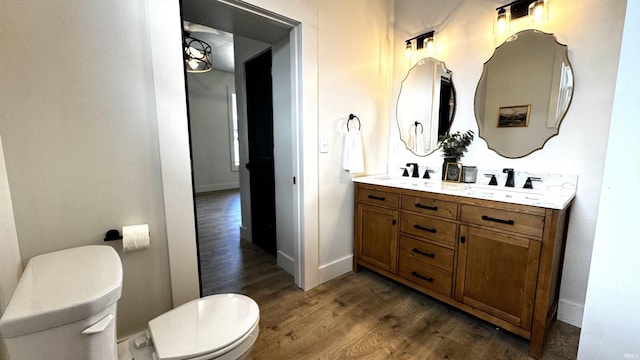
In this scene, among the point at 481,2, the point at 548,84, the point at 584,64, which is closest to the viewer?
the point at 584,64

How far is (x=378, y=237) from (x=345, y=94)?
1.27m

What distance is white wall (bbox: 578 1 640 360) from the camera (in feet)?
2.55

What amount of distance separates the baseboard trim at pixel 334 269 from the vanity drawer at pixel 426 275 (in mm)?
531

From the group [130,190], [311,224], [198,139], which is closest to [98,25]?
[130,190]

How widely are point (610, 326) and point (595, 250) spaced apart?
259 mm

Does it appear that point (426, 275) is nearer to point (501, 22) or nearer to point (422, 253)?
point (422, 253)

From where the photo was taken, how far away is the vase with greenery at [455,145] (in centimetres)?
207

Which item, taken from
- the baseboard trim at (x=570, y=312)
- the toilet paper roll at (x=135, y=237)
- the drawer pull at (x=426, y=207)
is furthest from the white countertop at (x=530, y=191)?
the toilet paper roll at (x=135, y=237)

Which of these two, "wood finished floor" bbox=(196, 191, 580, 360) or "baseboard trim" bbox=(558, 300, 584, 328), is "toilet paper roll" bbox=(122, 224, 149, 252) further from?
"baseboard trim" bbox=(558, 300, 584, 328)

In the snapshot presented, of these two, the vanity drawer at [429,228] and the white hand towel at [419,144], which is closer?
the vanity drawer at [429,228]

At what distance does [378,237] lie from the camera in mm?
2146

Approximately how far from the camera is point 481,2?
1.93m

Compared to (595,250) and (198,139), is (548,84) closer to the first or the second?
(595,250)

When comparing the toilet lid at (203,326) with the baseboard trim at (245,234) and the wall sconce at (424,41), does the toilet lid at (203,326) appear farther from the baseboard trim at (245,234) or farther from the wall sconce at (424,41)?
the wall sconce at (424,41)
